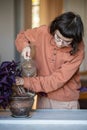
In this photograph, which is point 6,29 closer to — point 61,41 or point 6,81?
point 61,41

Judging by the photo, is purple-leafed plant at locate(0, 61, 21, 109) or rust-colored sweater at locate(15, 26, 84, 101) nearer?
purple-leafed plant at locate(0, 61, 21, 109)

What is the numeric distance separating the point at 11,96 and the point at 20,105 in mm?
57

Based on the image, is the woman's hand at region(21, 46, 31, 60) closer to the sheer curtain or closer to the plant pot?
the plant pot

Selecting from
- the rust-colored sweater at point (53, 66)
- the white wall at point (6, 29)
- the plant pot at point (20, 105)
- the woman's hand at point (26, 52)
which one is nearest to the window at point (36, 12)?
the white wall at point (6, 29)

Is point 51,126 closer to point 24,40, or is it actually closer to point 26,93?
point 26,93

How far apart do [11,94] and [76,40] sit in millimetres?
461

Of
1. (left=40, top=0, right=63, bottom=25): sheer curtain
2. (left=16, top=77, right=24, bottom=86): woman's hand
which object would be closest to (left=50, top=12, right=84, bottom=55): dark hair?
(left=16, top=77, right=24, bottom=86): woman's hand

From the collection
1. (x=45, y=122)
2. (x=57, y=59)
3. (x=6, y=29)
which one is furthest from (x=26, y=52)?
(x=6, y=29)

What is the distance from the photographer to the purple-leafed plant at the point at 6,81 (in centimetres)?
151

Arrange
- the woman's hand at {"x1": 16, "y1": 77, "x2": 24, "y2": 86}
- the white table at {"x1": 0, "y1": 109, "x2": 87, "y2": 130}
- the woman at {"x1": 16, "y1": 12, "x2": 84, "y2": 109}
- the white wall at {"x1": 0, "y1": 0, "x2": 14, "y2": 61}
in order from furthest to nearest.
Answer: the white wall at {"x1": 0, "y1": 0, "x2": 14, "y2": 61} < the woman at {"x1": 16, "y1": 12, "x2": 84, "y2": 109} < the woman's hand at {"x1": 16, "y1": 77, "x2": 24, "y2": 86} < the white table at {"x1": 0, "y1": 109, "x2": 87, "y2": 130}

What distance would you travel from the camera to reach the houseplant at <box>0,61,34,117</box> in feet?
4.96

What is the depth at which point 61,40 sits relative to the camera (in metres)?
1.78

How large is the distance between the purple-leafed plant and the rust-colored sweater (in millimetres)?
183

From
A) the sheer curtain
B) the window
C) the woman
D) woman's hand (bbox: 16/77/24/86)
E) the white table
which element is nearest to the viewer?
the white table
